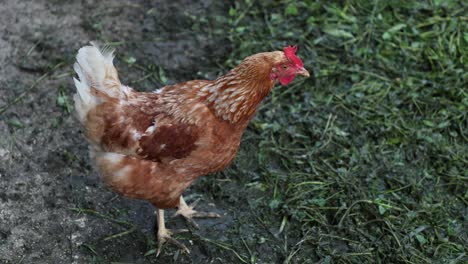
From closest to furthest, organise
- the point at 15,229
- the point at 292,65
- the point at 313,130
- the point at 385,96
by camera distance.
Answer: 1. the point at 292,65
2. the point at 15,229
3. the point at 313,130
4. the point at 385,96

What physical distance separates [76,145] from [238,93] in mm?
1886

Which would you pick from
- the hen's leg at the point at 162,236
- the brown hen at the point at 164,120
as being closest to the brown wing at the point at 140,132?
the brown hen at the point at 164,120

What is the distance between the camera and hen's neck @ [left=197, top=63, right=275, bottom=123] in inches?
158

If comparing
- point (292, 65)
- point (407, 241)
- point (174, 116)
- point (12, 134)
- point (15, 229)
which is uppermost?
point (292, 65)

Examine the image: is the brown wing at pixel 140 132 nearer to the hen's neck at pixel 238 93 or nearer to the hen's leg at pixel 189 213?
the hen's neck at pixel 238 93

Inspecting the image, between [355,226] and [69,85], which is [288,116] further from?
[69,85]

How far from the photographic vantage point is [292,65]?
3.98 meters

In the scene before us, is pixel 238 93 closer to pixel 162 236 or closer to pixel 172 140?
pixel 172 140

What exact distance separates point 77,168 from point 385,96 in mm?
3072

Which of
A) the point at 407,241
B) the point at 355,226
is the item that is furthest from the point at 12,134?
the point at 407,241

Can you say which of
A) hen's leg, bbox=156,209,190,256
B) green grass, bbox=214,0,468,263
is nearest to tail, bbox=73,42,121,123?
hen's leg, bbox=156,209,190,256

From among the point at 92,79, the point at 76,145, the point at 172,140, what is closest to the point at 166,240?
the point at 172,140

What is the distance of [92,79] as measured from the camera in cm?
405

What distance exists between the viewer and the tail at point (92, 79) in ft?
13.1
